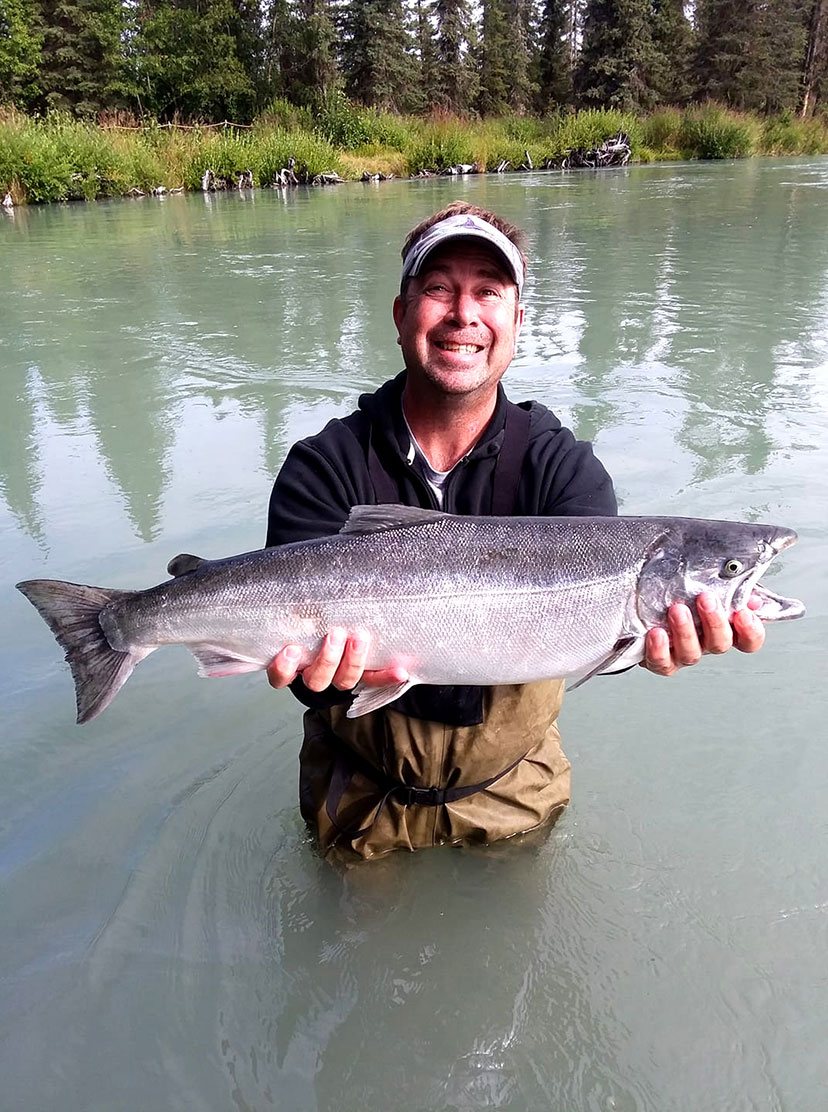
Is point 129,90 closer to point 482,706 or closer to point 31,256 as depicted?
point 31,256

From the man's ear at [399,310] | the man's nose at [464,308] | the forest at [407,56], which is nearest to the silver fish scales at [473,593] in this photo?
the man's nose at [464,308]

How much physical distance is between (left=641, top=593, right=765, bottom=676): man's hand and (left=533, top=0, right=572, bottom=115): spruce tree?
80798 millimetres

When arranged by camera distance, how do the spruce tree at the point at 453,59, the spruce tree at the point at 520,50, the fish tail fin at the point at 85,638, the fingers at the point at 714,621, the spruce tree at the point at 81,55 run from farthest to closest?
1. the spruce tree at the point at 520,50
2. the spruce tree at the point at 453,59
3. the spruce tree at the point at 81,55
4. the fish tail fin at the point at 85,638
5. the fingers at the point at 714,621

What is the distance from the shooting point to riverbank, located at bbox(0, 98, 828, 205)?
25.8 metres

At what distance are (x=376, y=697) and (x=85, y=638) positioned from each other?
1046mm

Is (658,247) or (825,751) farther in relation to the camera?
(658,247)

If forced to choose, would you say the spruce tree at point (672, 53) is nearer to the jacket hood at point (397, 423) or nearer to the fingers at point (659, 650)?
the jacket hood at point (397, 423)

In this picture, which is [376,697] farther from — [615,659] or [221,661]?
[615,659]

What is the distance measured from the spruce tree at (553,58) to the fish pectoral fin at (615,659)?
80.8m

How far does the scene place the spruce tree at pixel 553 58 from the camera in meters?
72.0

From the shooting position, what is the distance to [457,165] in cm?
3812

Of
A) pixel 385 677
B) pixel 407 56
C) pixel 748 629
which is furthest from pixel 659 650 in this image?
pixel 407 56

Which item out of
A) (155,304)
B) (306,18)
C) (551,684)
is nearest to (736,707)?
(551,684)

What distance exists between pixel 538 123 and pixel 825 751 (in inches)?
2026
